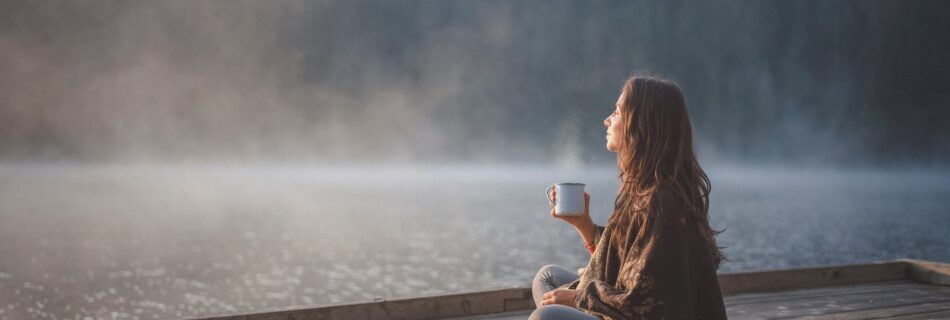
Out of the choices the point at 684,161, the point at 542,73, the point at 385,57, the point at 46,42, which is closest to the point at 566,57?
the point at 542,73

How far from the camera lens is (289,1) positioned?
11994 centimetres

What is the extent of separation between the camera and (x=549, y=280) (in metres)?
2.79

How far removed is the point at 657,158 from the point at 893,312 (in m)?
2.65

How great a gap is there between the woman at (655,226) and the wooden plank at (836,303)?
194 centimetres

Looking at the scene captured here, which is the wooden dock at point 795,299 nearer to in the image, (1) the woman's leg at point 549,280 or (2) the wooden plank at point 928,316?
(2) the wooden plank at point 928,316

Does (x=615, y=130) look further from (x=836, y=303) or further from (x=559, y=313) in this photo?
(x=836, y=303)

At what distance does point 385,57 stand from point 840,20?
67.5 metres

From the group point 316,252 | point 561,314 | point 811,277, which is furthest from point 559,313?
point 316,252

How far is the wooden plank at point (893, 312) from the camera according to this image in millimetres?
3723

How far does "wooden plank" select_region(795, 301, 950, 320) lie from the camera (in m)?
3.72

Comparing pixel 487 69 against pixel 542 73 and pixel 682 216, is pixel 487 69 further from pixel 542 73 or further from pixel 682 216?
pixel 682 216

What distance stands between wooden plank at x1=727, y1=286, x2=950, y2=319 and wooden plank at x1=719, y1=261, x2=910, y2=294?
266 mm

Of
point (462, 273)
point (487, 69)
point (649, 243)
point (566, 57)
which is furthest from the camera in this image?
Result: point (487, 69)

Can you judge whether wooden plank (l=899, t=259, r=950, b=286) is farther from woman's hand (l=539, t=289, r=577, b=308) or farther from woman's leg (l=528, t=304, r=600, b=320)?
woman's leg (l=528, t=304, r=600, b=320)
